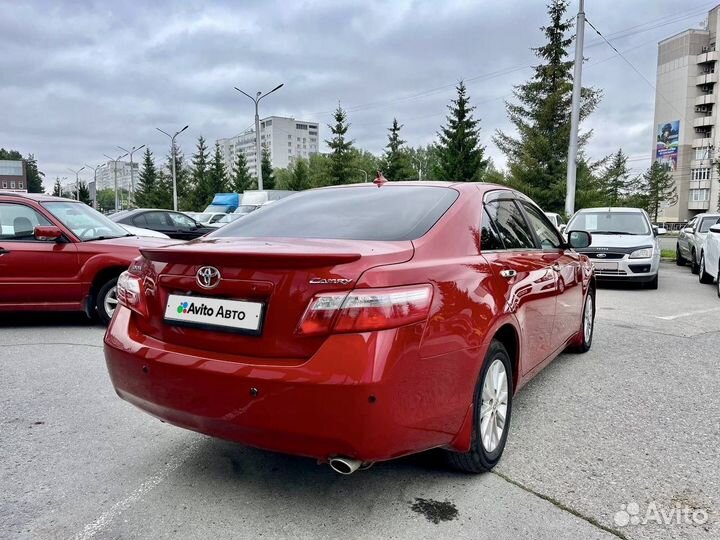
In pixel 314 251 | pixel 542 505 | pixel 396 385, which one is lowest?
pixel 542 505

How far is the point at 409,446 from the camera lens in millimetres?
2287

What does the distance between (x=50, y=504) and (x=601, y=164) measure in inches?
1456

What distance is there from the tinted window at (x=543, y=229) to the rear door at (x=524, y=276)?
0.19 m

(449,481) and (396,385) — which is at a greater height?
(396,385)

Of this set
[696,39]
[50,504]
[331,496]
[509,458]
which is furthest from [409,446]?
[696,39]

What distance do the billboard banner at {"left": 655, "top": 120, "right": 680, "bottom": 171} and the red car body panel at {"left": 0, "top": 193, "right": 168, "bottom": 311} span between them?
90623 millimetres

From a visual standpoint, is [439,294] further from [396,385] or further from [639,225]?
[639,225]

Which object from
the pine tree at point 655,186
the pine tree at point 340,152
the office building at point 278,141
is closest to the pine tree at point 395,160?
the pine tree at point 340,152

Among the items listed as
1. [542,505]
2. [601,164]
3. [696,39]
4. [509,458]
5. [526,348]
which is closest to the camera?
[542,505]

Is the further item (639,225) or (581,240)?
(639,225)

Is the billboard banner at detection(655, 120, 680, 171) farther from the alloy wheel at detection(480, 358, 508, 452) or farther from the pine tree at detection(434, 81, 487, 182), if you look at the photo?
the alloy wheel at detection(480, 358, 508, 452)

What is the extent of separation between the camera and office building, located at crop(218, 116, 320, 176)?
112 metres

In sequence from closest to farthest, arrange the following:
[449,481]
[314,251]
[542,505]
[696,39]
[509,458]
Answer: [314,251] → [542,505] → [449,481] → [509,458] → [696,39]

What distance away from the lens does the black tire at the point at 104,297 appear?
21.2 ft
